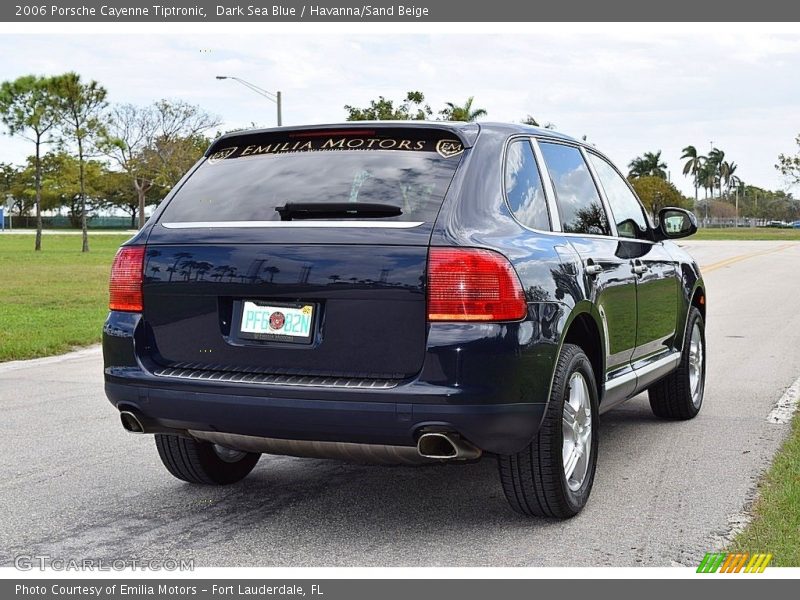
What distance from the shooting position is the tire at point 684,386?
724 centimetres

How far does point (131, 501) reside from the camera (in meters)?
5.27

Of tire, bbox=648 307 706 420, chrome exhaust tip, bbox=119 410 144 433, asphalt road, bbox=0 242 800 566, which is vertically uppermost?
chrome exhaust tip, bbox=119 410 144 433

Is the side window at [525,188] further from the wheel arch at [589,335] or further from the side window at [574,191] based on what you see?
the wheel arch at [589,335]

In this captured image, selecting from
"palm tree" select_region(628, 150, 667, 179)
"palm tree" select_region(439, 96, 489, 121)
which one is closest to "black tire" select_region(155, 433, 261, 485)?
"palm tree" select_region(439, 96, 489, 121)

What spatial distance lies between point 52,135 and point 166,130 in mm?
16086

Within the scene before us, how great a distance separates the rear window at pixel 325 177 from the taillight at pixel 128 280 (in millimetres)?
213

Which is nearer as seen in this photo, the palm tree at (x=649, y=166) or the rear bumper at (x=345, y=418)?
the rear bumper at (x=345, y=418)

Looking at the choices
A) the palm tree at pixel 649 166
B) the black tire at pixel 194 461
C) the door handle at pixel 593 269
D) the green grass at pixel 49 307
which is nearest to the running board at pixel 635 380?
the door handle at pixel 593 269

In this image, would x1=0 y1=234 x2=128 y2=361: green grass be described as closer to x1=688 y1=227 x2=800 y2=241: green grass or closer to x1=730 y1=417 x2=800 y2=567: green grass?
x1=730 y1=417 x2=800 y2=567: green grass

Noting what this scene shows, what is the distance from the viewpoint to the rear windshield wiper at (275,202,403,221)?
4.46m

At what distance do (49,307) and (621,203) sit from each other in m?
12.2

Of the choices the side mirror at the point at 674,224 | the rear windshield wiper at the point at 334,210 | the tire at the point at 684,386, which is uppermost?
the rear windshield wiper at the point at 334,210

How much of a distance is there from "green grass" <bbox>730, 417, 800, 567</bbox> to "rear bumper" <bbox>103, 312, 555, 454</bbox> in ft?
3.44

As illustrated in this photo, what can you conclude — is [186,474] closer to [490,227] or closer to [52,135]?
[490,227]
